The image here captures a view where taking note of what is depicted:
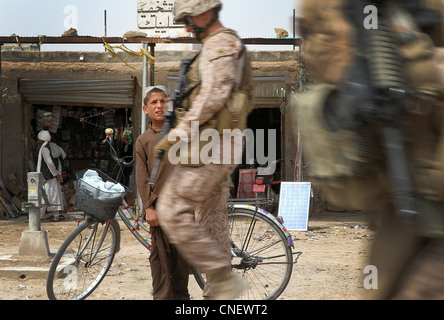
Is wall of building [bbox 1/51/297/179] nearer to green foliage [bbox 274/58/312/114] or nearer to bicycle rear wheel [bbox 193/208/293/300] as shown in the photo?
green foliage [bbox 274/58/312/114]

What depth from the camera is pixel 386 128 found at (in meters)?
1.47

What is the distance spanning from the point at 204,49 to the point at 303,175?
364 inches

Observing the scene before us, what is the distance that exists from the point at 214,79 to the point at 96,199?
1984 millimetres

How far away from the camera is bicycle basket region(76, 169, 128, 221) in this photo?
435 centimetres

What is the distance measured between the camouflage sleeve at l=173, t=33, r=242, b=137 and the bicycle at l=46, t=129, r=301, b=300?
5.85 ft

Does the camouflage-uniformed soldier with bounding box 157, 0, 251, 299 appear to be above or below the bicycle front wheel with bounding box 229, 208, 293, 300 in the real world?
above

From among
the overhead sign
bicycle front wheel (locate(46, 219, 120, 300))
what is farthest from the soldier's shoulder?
the overhead sign

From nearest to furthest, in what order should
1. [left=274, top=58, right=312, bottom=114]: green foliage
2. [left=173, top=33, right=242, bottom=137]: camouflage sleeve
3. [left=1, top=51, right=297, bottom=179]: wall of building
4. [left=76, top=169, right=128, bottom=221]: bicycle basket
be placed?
[left=173, top=33, right=242, bottom=137]: camouflage sleeve
[left=76, top=169, right=128, bottom=221]: bicycle basket
[left=274, top=58, right=312, bottom=114]: green foliage
[left=1, top=51, right=297, bottom=179]: wall of building

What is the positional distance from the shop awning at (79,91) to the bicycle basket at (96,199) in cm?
856

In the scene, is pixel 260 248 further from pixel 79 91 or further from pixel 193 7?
pixel 79 91

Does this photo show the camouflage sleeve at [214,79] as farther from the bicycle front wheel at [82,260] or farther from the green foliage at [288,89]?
the green foliage at [288,89]

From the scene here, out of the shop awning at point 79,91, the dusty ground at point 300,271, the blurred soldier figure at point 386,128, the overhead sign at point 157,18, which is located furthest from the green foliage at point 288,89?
the blurred soldier figure at point 386,128

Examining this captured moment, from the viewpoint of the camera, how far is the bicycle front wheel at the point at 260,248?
4.39 metres
